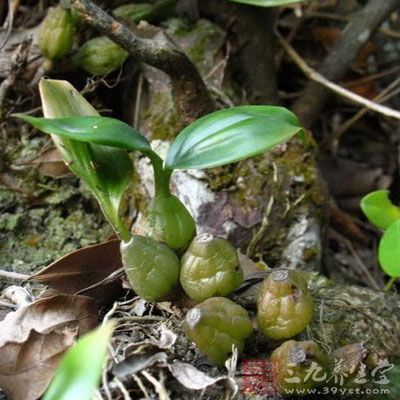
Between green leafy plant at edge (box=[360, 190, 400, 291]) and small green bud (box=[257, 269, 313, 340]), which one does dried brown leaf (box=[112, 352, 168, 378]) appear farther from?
green leafy plant at edge (box=[360, 190, 400, 291])

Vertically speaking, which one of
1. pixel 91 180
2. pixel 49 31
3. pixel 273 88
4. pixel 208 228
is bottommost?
pixel 208 228

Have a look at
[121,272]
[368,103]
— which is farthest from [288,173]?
[121,272]

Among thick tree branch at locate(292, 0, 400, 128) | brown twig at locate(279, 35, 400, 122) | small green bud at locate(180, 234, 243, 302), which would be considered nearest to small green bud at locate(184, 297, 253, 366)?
small green bud at locate(180, 234, 243, 302)

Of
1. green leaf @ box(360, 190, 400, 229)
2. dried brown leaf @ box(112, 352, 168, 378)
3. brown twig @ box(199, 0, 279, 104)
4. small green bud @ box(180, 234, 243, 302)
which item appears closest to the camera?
dried brown leaf @ box(112, 352, 168, 378)

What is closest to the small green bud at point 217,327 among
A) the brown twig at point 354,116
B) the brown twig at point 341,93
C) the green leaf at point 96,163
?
the green leaf at point 96,163

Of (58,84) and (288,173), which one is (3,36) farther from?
(288,173)

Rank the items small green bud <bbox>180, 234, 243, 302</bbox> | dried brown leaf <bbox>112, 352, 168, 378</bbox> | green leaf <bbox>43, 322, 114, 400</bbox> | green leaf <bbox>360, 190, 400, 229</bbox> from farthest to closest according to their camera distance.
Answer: green leaf <bbox>360, 190, 400, 229</bbox>, small green bud <bbox>180, 234, 243, 302</bbox>, dried brown leaf <bbox>112, 352, 168, 378</bbox>, green leaf <bbox>43, 322, 114, 400</bbox>

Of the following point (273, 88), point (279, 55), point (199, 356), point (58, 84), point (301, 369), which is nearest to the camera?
point (301, 369)

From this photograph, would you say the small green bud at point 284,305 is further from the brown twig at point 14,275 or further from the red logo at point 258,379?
the brown twig at point 14,275
